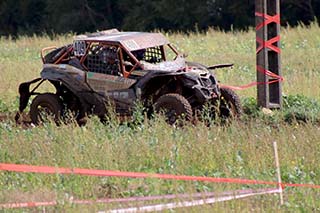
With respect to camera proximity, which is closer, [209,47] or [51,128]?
[51,128]

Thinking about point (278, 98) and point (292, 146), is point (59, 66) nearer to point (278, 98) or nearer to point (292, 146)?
point (278, 98)

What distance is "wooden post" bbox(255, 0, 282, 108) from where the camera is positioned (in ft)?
57.2

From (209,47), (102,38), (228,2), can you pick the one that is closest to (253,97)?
(102,38)

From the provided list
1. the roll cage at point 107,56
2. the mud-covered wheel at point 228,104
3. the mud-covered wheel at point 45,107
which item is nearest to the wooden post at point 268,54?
the mud-covered wheel at point 228,104

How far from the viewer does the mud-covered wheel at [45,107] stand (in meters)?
16.5

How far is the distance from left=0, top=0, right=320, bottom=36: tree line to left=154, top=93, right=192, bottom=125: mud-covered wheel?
31.4 metres

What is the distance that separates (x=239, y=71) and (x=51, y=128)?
10.7 meters

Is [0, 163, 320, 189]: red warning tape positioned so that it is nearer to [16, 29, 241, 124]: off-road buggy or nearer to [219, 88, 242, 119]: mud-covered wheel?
[16, 29, 241, 124]: off-road buggy

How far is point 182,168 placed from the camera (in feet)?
38.2

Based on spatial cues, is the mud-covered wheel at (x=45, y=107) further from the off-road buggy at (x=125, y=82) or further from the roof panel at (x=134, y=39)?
the roof panel at (x=134, y=39)

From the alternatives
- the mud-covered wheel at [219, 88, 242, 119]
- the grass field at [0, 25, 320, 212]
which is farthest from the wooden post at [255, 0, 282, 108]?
the grass field at [0, 25, 320, 212]

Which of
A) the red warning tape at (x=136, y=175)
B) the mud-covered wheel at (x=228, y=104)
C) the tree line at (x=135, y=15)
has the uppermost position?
the red warning tape at (x=136, y=175)

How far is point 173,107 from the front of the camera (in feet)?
50.7

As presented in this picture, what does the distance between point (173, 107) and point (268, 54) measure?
129 inches
